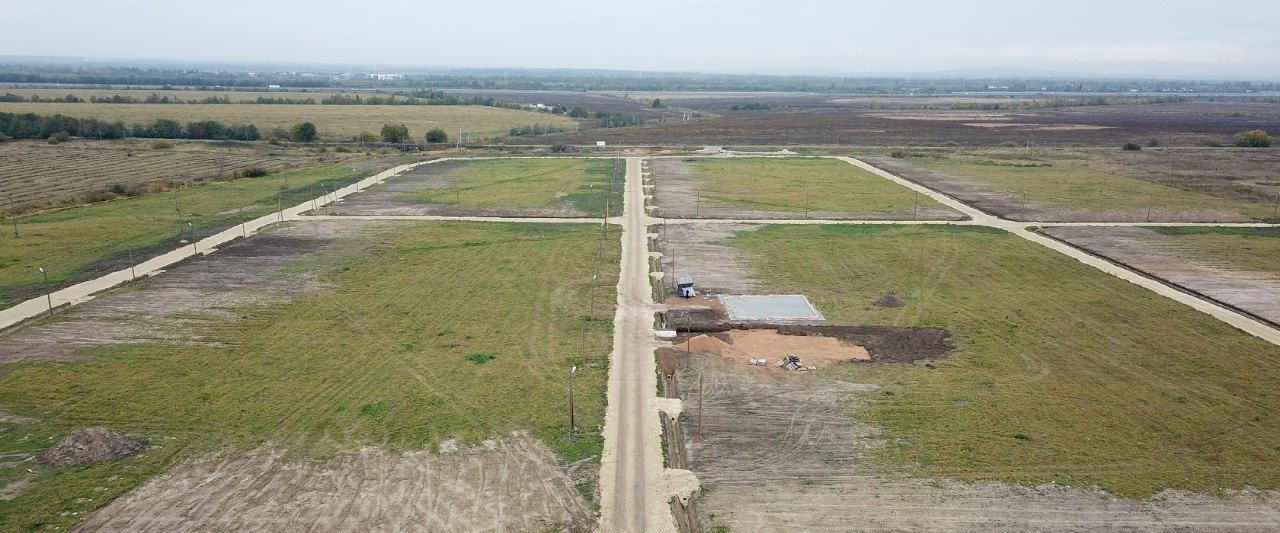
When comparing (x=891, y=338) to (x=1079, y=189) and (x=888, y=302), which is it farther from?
(x=1079, y=189)

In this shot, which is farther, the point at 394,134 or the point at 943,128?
the point at 943,128

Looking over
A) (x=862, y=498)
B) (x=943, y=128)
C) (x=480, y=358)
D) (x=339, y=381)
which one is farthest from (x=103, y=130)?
(x=943, y=128)

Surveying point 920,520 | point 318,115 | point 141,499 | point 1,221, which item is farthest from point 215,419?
point 318,115

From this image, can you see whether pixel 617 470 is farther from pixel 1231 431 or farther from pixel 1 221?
pixel 1 221

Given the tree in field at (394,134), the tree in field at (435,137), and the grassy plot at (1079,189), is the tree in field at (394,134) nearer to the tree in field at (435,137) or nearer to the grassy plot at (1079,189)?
the tree in field at (435,137)

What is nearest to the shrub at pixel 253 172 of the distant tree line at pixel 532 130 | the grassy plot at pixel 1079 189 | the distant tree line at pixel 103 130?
the distant tree line at pixel 103 130
